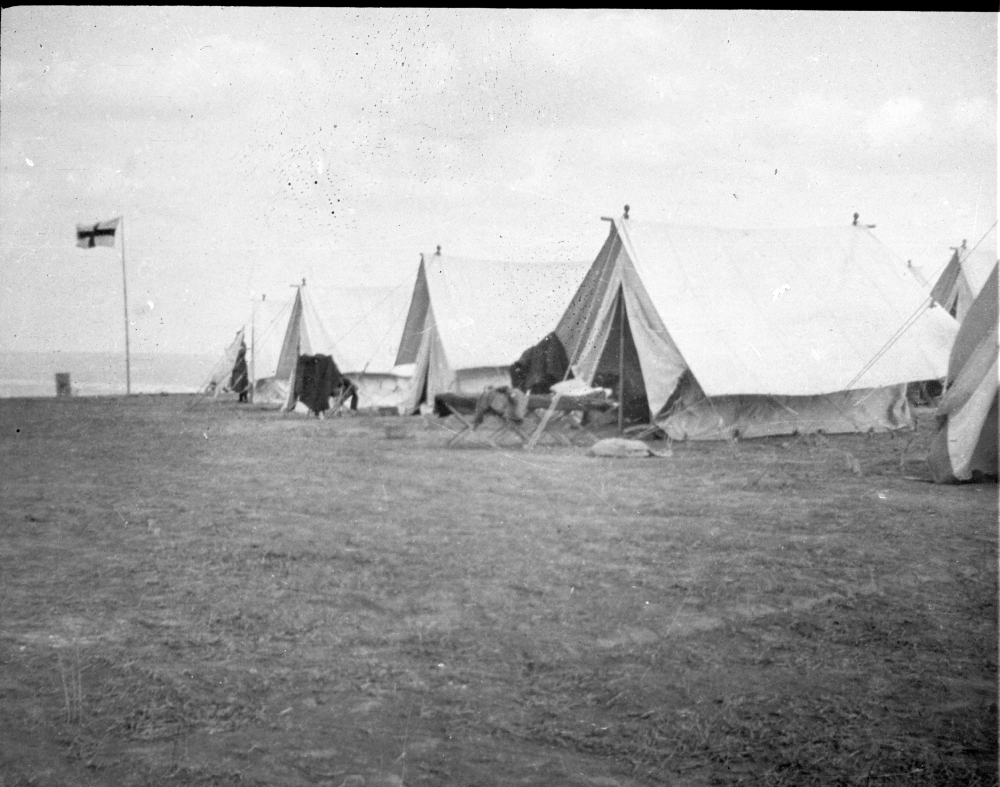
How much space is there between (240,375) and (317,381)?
811cm

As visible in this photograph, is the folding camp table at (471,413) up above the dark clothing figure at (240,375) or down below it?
below

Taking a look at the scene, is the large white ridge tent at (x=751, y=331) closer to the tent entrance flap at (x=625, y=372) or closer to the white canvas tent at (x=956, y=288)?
the tent entrance flap at (x=625, y=372)

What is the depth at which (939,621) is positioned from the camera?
3486 mm

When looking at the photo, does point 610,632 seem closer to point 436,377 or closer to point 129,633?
point 129,633

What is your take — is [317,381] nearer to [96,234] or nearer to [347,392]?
[347,392]

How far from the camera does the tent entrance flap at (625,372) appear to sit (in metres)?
11.3

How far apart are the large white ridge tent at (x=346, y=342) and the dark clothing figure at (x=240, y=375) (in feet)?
1.56

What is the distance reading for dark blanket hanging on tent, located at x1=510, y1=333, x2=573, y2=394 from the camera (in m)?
11.2

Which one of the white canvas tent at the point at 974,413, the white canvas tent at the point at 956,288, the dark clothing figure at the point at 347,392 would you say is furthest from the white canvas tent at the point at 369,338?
the white canvas tent at the point at 974,413

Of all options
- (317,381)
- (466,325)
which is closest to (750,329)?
(466,325)

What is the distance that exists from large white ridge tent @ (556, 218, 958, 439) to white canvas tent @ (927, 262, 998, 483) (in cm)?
304

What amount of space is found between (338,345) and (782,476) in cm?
1265

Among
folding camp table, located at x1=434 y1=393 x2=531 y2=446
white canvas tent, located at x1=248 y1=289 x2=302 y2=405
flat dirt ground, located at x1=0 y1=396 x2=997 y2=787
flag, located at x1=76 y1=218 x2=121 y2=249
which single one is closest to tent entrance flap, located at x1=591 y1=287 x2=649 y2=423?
folding camp table, located at x1=434 y1=393 x2=531 y2=446

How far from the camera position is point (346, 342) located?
728 inches
